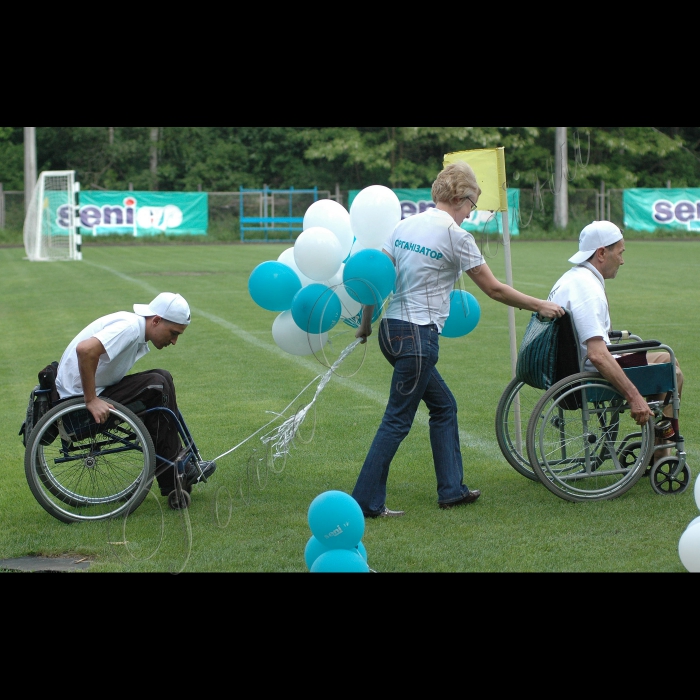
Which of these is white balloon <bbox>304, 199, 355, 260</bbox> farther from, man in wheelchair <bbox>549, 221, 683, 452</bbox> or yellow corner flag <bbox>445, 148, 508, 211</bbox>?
man in wheelchair <bbox>549, 221, 683, 452</bbox>

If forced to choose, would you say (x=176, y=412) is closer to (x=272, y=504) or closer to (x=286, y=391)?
(x=272, y=504)

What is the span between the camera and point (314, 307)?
505 centimetres

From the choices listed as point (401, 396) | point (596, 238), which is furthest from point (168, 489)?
point (596, 238)

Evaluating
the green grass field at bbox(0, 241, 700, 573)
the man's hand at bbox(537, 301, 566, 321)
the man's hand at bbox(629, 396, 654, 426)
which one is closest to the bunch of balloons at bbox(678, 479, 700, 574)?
the green grass field at bbox(0, 241, 700, 573)

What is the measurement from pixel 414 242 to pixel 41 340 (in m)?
8.03

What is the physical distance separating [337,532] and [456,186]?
6.45 feet

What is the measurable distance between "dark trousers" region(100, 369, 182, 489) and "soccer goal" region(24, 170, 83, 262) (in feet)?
76.4

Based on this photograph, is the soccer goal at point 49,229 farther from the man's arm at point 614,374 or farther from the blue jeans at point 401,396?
the man's arm at point 614,374

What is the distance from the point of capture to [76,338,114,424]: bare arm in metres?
4.91

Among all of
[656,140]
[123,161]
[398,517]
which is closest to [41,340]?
[398,517]

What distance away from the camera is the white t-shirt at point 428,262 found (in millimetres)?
4984

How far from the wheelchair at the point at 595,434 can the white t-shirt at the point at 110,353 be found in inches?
85.0

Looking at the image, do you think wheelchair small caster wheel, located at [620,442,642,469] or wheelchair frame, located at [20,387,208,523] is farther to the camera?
wheelchair small caster wheel, located at [620,442,642,469]

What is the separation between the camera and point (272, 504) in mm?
5520
